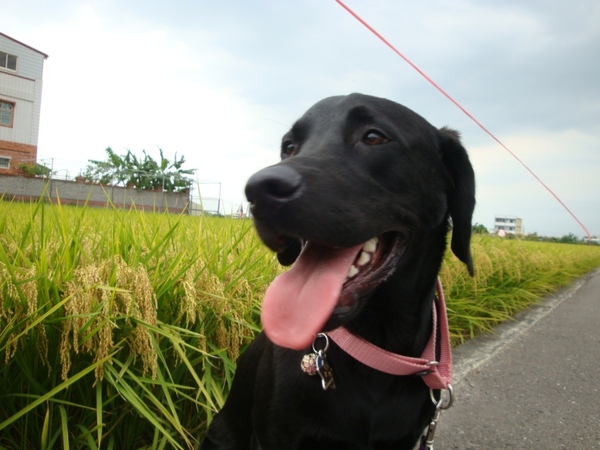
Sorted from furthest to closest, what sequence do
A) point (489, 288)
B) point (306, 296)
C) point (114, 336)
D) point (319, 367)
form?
point (489, 288) → point (114, 336) → point (319, 367) → point (306, 296)

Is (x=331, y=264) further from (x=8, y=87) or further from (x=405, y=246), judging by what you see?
(x=8, y=87)

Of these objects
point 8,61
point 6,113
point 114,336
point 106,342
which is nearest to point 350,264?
point 106,342

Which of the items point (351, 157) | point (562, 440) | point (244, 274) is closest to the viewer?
point (351, 157)

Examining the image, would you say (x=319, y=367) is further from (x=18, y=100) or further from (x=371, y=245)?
(x=18, y=100)

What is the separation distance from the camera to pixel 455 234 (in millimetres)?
1726

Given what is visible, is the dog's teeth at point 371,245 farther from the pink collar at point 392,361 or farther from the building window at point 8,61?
the building window at point 8,61

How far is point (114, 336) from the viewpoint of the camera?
1.80 meters

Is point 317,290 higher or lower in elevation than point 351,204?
lower

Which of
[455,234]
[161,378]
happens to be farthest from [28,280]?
[455,234]

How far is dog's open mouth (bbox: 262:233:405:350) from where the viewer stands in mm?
1191

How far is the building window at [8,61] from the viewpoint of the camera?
2475 cm

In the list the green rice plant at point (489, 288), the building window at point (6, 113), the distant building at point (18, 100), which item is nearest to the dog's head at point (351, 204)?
the green rice plant at point (489, 288)

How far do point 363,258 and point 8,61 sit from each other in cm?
3040

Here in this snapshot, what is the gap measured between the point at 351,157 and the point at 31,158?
30529mm
